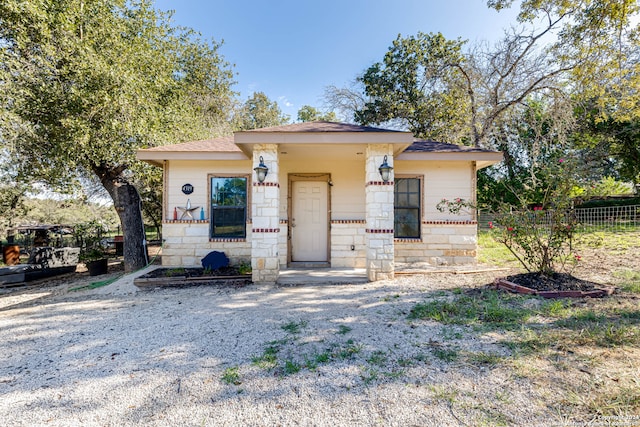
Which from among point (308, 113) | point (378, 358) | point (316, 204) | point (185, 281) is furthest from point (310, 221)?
point (308, 113)

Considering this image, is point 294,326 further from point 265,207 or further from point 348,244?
point 348,244

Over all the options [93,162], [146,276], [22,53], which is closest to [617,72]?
[146,276]

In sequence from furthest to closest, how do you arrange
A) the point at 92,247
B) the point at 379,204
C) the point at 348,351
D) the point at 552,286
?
the point at 92,247, the point at 379,204, the point at 552,286, the point at 348,351

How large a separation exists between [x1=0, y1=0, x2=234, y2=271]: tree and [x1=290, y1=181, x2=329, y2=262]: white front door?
4.09 metres

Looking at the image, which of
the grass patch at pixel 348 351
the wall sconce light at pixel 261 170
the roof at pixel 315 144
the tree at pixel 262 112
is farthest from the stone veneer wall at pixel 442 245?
the tree at pixel 262 112

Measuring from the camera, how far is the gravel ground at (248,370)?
1.95m

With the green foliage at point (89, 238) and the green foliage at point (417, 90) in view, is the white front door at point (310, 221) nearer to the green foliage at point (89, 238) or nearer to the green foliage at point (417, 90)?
the green foliage at point (89, 238)

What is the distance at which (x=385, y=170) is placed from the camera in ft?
17.8

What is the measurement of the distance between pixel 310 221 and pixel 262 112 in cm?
1471

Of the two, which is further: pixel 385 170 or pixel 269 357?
pixel 385 170

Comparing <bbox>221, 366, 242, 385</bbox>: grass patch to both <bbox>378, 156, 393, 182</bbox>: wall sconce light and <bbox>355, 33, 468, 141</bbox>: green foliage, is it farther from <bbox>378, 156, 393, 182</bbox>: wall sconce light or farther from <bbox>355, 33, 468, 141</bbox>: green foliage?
<bbox>355, 33, 468, 141</bbox>: green foliage

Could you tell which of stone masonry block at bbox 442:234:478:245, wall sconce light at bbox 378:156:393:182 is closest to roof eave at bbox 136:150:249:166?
wall sconce light at bbox 378:156:393:182

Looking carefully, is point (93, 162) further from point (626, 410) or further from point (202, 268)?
point (626, 410)

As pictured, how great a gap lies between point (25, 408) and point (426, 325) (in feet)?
11.9
